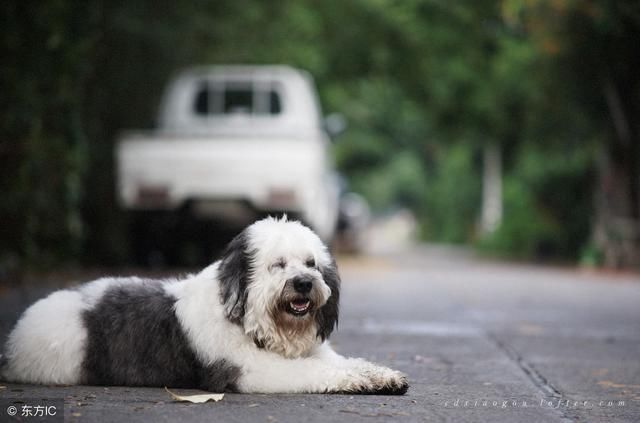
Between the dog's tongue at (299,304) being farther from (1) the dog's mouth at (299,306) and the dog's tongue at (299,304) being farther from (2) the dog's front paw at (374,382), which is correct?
(2) the dog's front paw at (374,382)

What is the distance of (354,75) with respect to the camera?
23.7m

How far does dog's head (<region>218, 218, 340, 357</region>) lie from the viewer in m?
5.26

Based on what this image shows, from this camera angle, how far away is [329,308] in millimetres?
5492

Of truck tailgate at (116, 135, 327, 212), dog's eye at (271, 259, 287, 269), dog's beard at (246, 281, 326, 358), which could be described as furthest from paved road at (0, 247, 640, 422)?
truck tailgate at (116, 135, 327, 212)

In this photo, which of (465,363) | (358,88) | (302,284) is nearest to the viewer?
(302,284)

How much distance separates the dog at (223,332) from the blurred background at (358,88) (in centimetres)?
641

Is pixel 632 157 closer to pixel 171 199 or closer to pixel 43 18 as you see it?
pixel 171 199

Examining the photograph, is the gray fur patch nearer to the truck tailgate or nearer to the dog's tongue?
the dog's tongue

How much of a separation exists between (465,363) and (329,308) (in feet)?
5.83

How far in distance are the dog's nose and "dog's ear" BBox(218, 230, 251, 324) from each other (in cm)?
29

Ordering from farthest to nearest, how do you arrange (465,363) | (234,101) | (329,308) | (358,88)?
(358,88), (234,101), (465,363), (329,308)

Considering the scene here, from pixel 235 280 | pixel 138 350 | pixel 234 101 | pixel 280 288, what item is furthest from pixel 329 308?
pixel 234 101

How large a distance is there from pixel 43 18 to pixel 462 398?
8.08 meters

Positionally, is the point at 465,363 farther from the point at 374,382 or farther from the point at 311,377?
the point at 311,377
